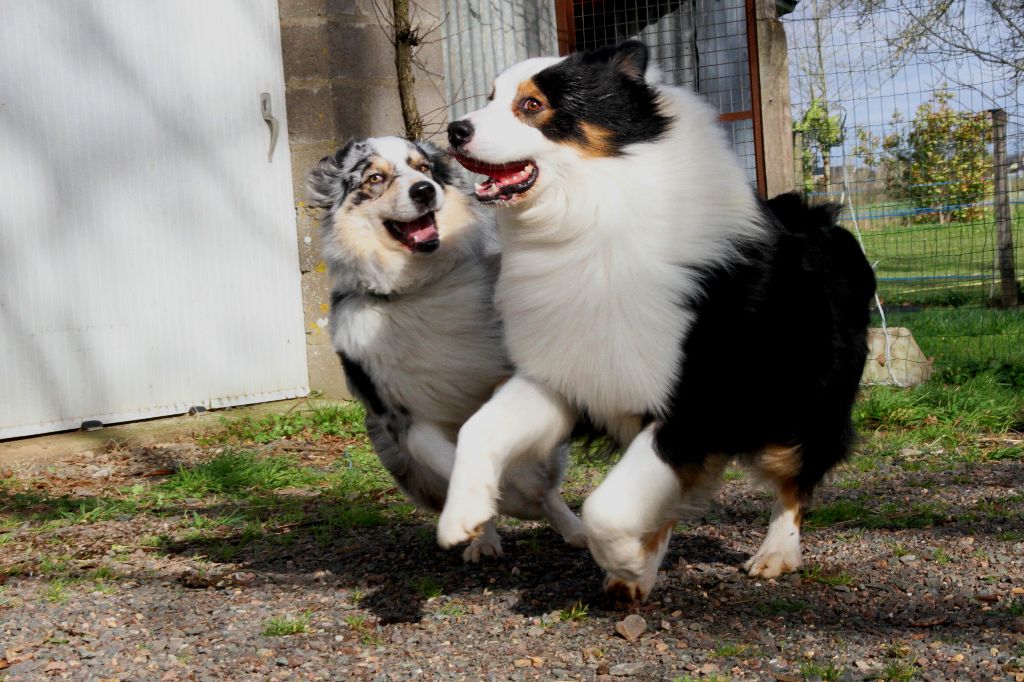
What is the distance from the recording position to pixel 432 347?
3.74 metres

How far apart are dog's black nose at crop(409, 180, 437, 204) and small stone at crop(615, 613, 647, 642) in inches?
69.0

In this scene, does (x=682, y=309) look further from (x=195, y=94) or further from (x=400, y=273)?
(x=195, y=94)

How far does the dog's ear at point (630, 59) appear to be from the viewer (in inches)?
122

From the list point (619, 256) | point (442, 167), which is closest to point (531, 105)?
point (619, 256)

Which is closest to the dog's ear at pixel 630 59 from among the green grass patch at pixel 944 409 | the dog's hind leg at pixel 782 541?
the dog's hind leg at pixel 782 541

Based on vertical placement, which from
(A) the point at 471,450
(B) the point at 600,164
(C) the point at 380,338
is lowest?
(A) the point at 471,450

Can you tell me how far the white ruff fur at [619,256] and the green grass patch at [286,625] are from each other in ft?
3.41

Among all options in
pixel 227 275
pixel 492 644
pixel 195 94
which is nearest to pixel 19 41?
pixel 195 94

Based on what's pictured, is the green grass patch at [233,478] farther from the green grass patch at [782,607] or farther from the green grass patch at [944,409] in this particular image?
the green grass patch at [944,409]

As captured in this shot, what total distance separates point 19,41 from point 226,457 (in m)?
2.70

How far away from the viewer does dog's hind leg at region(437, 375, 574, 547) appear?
2.85 meters

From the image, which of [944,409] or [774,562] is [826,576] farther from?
[944,409]

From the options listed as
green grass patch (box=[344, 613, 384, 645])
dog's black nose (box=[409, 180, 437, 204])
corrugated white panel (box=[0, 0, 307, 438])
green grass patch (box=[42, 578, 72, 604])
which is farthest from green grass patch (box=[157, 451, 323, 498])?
green grass patch (box=[344, 613, 384, 645])

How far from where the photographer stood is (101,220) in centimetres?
634
